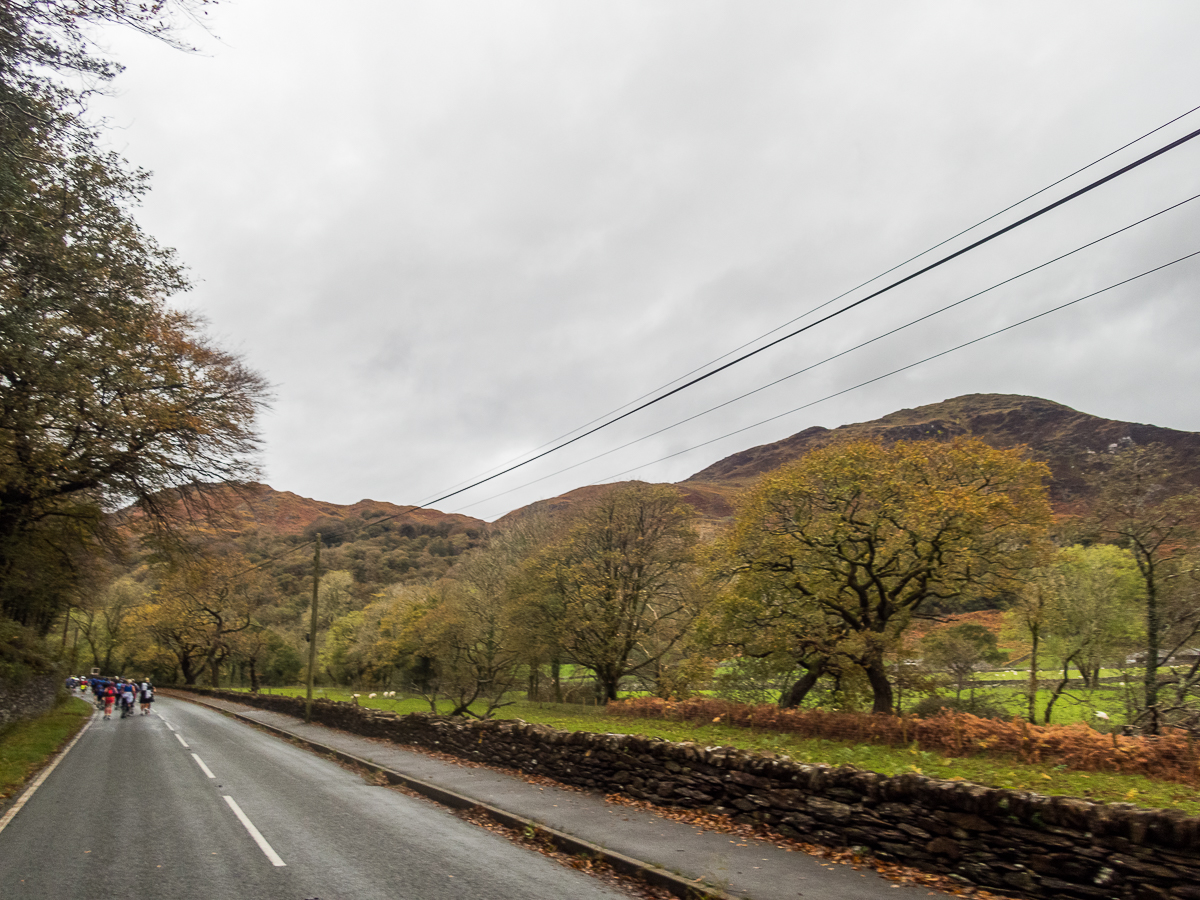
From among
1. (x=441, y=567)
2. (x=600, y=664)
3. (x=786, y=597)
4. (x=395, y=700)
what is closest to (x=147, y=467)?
(x=786, y=597)

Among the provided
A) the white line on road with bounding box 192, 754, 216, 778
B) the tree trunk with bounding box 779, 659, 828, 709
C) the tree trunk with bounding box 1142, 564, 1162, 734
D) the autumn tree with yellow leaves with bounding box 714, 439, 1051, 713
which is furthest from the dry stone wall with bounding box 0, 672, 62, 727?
the tree trunk with bounding box 1142, 564, 1162, 734

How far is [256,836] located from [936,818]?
803 cm

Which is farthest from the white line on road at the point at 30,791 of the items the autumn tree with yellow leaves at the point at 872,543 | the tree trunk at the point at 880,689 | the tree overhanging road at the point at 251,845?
the tree trunk at the point at 880,689

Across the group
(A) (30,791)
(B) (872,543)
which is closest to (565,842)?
(A) (30,791)

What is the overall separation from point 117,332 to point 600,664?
26.6 m

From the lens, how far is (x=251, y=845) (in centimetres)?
764

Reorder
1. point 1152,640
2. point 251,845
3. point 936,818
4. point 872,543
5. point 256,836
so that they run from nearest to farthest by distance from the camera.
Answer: point 936,818 < point 251,845 < point 256,836 < point 1152,640 < point 872,543

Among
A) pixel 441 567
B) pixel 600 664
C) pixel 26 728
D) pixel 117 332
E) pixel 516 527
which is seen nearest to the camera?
pixel 117 332

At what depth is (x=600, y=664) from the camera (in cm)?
3331

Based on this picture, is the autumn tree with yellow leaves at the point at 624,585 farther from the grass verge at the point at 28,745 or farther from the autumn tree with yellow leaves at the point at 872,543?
the grass verge at the point at 28,745

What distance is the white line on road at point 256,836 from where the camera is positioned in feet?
23.4

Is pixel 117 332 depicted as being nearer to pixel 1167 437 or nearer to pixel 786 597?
pixel 786 597

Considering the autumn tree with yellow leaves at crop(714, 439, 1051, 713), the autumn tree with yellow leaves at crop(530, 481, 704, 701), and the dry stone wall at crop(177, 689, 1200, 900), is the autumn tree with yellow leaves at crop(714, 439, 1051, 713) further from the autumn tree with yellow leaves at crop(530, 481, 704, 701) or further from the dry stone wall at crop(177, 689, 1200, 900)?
the dry stone wall at crop(177, 689, 1200, 900)

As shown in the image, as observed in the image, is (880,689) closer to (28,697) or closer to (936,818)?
(936,818)
